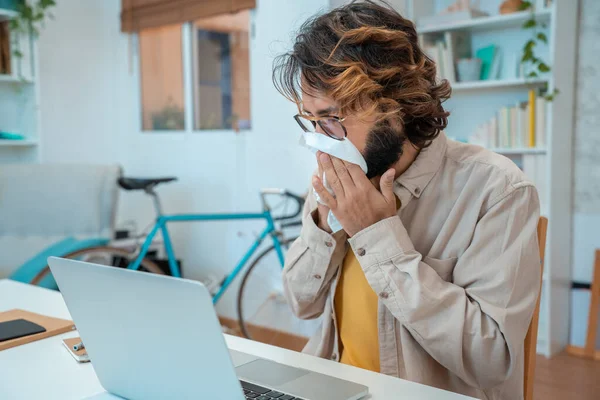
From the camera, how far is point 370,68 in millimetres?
1119

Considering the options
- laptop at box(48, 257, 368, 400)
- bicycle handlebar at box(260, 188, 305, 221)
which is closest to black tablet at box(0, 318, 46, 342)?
laptop at box(48, 257, 368, 400)

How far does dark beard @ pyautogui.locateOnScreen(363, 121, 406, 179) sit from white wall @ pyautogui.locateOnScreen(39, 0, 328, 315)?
1.92 meters

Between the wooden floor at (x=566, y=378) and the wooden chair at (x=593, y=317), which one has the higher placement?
the wooden chair at (x=593, y=317)

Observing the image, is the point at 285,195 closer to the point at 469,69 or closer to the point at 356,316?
the point at 469,69

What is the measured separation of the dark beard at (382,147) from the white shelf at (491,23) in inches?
77.6

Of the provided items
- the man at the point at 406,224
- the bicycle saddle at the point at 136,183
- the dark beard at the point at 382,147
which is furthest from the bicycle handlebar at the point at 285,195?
the dark beard at the point at 382,147

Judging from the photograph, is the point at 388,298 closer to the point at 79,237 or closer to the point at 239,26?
the point at 79,237

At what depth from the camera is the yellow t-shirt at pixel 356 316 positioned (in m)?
1.19

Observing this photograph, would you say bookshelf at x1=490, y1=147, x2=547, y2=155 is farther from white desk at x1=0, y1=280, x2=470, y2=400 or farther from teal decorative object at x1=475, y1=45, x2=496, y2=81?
white desk at x1=0, y1=280, x2=470, y2=400

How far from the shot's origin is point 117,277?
768 millimetres

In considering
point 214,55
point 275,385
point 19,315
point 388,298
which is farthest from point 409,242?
point 214,55

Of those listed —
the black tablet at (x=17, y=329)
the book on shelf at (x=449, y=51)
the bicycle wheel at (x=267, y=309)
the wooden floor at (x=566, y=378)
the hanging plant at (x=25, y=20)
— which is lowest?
the wooden floor at (x=566, y=378)

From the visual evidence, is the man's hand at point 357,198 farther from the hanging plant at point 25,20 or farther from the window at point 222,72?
the hanging plant at point 25,20

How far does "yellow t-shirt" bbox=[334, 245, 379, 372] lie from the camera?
46.9 inches
